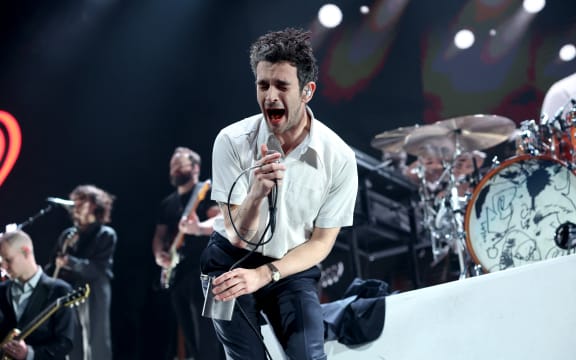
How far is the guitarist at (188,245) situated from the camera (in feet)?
19.4

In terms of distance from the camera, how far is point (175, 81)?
7188 mm

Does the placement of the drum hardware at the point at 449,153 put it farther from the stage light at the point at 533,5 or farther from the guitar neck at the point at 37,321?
the guitar neck at the point at 37,321

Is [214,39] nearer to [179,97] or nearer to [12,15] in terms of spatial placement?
[179,97]

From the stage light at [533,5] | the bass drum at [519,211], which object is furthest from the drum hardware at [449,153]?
the stage light at [533,5]

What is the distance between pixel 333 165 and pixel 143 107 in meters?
5.02

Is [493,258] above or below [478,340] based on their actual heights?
above

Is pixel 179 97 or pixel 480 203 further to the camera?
pixel 179 97

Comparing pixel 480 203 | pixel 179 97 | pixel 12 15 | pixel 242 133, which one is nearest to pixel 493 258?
pixel 480 203

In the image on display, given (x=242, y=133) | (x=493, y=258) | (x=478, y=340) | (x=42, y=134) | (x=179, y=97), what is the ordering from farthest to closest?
(x=179, y=97)
(x=42, y=134)
(x=493, y=258)
(x=478, y=340)
(x=242, y=133)

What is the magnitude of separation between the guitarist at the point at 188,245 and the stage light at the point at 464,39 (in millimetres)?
3103

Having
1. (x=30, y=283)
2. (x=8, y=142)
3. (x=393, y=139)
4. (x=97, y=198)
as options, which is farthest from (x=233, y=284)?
(x=8, y=142)

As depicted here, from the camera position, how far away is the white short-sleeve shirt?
2330 millimetres

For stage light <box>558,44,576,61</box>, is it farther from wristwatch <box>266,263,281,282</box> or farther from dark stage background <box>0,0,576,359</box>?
wristwatch <box>266,263,281,282</box>

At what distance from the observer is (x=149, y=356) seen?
6246 mm
